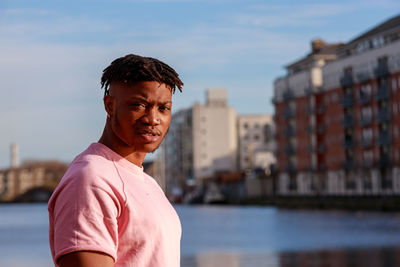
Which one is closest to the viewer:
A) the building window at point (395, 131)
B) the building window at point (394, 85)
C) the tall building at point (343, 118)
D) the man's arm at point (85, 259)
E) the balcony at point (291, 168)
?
the man's arm at point (85, 259)

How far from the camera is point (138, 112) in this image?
2.47m

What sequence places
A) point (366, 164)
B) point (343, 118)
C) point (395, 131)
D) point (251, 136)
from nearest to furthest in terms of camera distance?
point (395, 131), point (366, 164), point (343, 118), point (251, 136)

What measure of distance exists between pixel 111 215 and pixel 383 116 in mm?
78123

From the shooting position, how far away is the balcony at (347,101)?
85.1 meters

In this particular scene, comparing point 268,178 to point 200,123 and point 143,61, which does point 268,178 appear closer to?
point 200,123

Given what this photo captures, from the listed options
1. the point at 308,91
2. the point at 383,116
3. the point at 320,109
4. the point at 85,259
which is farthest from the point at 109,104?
the point at 308,91

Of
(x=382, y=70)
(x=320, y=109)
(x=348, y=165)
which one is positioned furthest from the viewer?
(x=320, y=109)

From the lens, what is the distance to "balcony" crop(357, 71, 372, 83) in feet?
265

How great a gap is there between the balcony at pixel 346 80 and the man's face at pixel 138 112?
273 feet

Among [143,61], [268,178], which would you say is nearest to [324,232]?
[143,61]

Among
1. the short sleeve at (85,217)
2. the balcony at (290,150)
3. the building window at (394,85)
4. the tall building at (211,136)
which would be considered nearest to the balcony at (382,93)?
the building window at (394,85)

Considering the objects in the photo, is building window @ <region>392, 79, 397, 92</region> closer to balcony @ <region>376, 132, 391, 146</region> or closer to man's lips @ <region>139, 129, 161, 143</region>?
balcony @ <region>376, 132, 391, 146</region>

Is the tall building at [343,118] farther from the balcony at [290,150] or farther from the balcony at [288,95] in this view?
the balcony at [290,150]

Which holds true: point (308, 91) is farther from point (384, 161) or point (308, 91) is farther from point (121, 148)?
point (121, 148)
